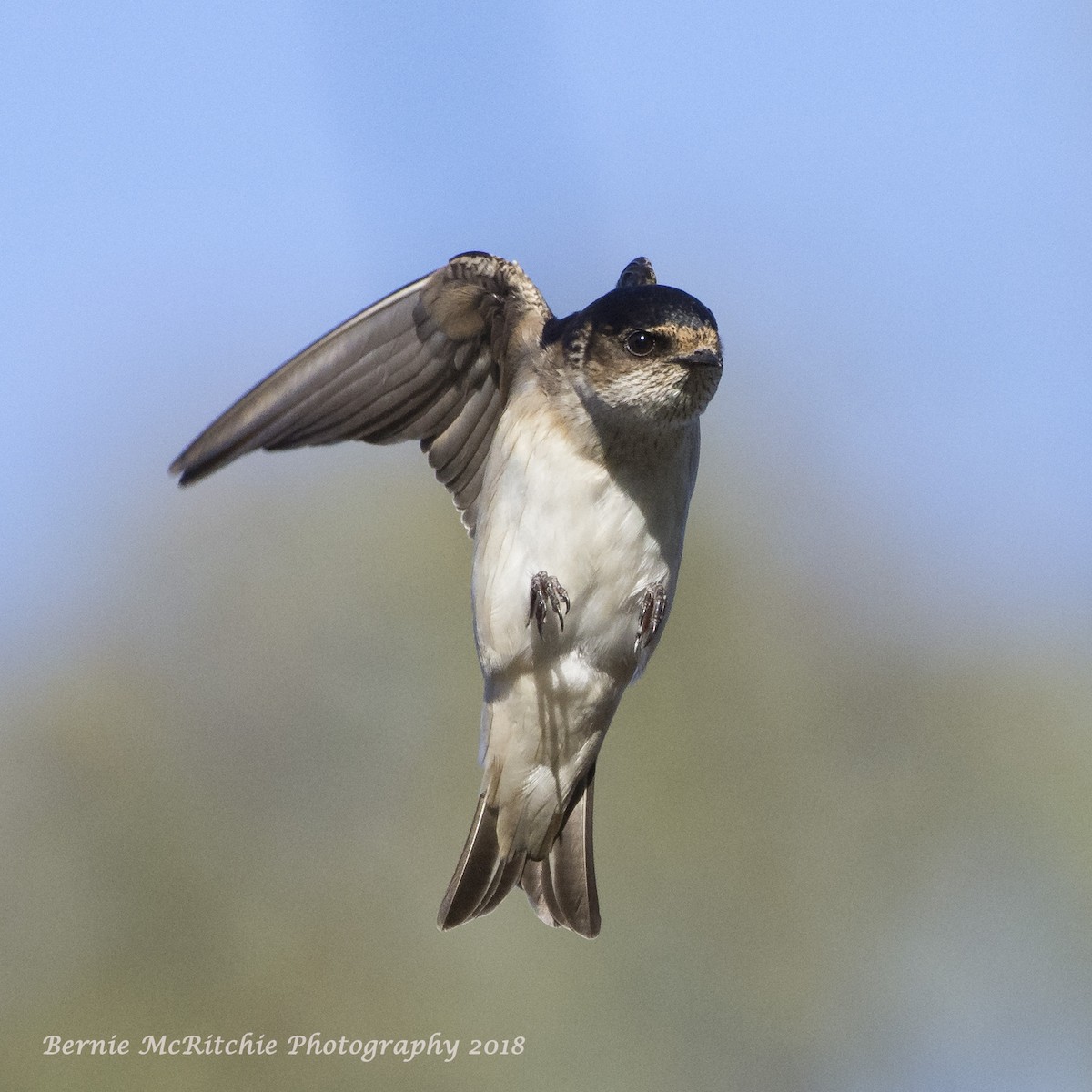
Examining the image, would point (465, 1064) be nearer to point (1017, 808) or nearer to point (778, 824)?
point (778, 824)

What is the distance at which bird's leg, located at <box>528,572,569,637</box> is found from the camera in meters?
4.76

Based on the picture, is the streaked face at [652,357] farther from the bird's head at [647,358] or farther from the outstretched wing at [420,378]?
the outstretched wing at [420,378]

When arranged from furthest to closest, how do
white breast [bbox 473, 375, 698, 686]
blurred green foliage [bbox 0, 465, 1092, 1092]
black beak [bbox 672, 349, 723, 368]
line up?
1. blurred green foliage [bbox 0, 465, 1092, 1092]
2. white breast [bbox 473, 375, 698, 686]
3. black beak [bbox 672, 349, 723, 368]

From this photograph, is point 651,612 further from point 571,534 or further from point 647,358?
point 647,358

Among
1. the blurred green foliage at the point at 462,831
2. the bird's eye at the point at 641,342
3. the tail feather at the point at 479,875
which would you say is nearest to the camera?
the bird's eye at the point at 641,342

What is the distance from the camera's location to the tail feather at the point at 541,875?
563 centimetres

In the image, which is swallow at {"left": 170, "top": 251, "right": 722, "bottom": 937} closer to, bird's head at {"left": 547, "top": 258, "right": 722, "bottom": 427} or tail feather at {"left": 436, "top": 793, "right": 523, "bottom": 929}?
bird's head at {"left": 547, "top": 258, "right": 722, "bottom": 427}

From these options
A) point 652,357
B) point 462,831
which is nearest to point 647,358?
point 652,357

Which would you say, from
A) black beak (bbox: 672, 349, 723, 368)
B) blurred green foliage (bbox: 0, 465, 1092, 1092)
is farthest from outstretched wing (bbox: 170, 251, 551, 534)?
blurred green foliage (bbox: 0, 465, 1092, 1092)

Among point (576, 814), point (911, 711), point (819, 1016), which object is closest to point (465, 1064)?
point (819, 1016)

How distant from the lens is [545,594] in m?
4.77

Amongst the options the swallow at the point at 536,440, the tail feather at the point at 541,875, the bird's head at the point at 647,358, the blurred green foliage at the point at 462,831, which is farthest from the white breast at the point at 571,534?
the blurred green foliage at the point at 462,831

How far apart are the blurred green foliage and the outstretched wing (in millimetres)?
7915

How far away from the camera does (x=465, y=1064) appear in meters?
12.6
